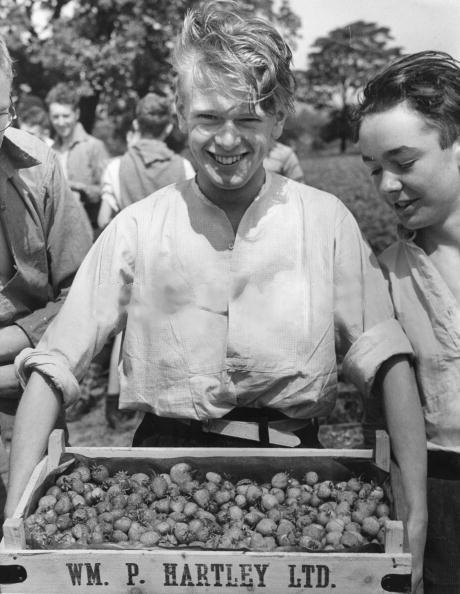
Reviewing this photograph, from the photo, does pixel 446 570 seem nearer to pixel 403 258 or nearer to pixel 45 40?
pixel 403 258

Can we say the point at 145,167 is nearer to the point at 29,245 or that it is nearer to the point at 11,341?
the point at 29,245

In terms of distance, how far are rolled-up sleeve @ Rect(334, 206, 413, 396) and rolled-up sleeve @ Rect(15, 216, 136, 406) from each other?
1.82 feet

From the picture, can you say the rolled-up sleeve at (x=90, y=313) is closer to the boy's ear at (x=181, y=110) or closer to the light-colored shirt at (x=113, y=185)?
the boy's ear at (x=181, y=110)

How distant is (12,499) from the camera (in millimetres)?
1946

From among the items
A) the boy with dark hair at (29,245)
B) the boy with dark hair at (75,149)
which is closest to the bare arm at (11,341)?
the boy with dark hair at (29,245)

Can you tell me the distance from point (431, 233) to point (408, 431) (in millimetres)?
540

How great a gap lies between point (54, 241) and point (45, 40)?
1411 centimetres

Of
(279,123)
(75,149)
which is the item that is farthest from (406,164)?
(75,149)

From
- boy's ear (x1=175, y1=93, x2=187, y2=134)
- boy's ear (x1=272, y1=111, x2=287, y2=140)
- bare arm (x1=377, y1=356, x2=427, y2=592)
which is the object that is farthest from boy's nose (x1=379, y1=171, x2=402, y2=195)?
boy's ear (x1=175, y1=93, x2=187, y2=134)

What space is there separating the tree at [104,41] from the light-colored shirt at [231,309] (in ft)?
43.2

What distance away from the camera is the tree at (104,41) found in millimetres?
14922

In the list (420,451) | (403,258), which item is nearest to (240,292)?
(403,258)

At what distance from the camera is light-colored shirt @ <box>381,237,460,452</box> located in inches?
81.9

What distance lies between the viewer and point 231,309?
2.08 m
